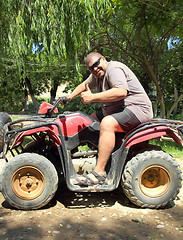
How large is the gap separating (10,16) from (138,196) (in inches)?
187

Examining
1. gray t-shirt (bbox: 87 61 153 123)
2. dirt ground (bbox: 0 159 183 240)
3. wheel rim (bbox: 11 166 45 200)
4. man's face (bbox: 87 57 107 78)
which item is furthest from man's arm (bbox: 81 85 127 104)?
dirt ground (bbox: 0 159 183 240)

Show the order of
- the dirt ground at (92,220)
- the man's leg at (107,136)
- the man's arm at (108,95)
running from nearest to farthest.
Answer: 1. the dirt ground at (92,220)
2. the man's arm at (108,95)
3. the man's leg at (107,136)

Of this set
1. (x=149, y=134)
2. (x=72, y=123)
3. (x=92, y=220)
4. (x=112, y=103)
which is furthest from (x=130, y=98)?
(x=92, y=220)

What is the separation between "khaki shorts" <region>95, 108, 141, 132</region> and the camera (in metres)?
3.33

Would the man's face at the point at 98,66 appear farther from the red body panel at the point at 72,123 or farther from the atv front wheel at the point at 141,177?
the atv front wheel at the point at 141,177

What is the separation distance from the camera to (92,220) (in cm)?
307

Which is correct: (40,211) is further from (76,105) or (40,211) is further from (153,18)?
(76,105)

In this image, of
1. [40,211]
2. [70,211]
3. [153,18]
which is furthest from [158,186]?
[153,18]

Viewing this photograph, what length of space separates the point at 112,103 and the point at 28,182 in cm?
138

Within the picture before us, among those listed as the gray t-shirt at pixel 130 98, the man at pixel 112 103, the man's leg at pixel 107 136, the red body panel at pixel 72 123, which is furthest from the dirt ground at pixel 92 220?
the gray t-shirt at pixel 130 98

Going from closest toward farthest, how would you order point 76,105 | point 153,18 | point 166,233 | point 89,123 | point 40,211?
1. point 166,233
2. point 40,211
3. point 89,123
4. point 153,18
5. point 76,105

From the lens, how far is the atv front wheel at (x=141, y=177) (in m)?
3.31

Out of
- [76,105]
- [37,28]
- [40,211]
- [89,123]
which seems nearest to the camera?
[40,211]

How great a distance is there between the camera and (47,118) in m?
3.69
